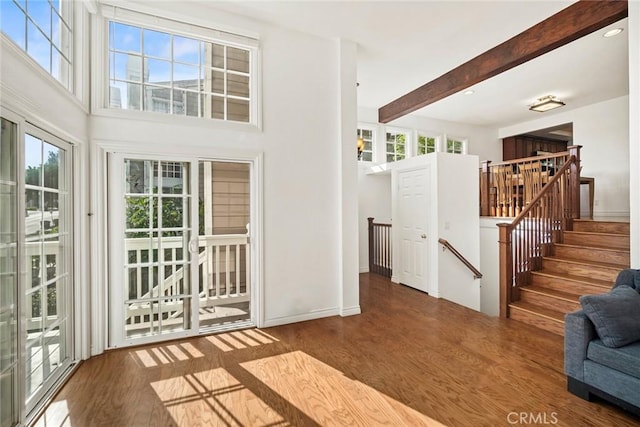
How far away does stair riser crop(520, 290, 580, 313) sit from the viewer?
337cm

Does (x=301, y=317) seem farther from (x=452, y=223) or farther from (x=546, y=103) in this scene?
(x=546, y=103)

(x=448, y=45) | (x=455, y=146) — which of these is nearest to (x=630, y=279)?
(x=448, y=45)

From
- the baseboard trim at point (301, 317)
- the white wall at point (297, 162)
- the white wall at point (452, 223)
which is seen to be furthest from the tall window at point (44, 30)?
the white wall at point (452, 223)

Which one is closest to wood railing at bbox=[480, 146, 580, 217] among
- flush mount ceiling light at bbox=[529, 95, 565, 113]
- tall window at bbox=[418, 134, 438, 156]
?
flush mount ceiling light at bbox=[529, 95, 565, 113]

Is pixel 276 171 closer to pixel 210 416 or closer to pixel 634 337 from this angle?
pixel 210 416

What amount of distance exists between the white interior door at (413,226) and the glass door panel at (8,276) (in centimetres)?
471

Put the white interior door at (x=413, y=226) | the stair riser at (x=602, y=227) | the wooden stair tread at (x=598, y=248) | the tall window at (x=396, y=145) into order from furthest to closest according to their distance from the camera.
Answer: the tall window at (x=396, y=145) < the white interior door at (x=413, y=226) < the stair riser at (x=602, y=227) < the wooden stair tread at (x=598, y=248)

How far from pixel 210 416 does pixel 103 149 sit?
2.51 metres

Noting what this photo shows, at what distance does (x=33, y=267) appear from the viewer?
212 cm

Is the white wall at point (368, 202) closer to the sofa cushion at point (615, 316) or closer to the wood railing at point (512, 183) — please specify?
the wood railing at point (512, 183)

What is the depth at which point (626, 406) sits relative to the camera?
1942mm

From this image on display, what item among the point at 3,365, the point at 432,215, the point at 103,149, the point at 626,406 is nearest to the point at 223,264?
the point at 103,149

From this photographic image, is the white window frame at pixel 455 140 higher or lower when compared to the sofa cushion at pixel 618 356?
higher

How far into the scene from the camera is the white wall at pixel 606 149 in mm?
6078
